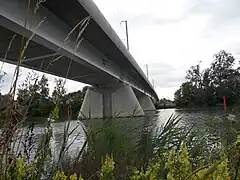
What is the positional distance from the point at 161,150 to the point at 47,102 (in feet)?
3.61

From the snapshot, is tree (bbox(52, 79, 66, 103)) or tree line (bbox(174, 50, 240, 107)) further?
tree line (bbox(174, 50, 240, 107))

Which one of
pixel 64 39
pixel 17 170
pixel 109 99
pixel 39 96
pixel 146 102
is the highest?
pixel 146 102

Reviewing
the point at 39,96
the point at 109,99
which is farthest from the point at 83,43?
the point at 109,99

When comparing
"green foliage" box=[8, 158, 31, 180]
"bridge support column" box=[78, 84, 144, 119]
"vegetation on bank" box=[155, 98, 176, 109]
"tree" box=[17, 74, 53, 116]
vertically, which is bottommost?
"green foliage" box=[8, 158, 31, 180]

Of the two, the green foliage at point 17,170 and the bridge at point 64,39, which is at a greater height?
the bridge at point 64,39

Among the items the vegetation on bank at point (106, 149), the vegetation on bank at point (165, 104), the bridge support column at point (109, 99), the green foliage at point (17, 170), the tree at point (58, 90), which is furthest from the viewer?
the vegetation on bank at point (165, 104)

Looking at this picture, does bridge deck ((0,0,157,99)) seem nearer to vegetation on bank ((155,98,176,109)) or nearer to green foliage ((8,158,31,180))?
green foliage ((8,158,31,180))

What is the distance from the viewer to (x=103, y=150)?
2.76m

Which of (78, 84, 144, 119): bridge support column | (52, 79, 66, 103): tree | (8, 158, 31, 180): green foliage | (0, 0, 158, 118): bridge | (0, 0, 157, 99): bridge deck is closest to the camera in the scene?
(8, 158, 31, 180): green foliage

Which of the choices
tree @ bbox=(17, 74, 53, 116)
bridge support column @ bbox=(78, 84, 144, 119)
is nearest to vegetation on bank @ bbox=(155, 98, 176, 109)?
bridge support column @ bbox=(78, 84, 144, 119)

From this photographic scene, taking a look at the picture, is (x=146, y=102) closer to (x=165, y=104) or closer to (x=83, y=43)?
(x=165, y=104)

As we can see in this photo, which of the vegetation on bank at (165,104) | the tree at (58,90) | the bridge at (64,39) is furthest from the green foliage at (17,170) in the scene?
the vegetation on bank at (165,104)

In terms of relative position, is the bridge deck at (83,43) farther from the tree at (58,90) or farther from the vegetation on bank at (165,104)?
the vegetation on bank at (165,104)

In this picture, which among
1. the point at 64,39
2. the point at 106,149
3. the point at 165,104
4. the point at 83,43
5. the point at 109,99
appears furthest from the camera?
the point at 165,104
